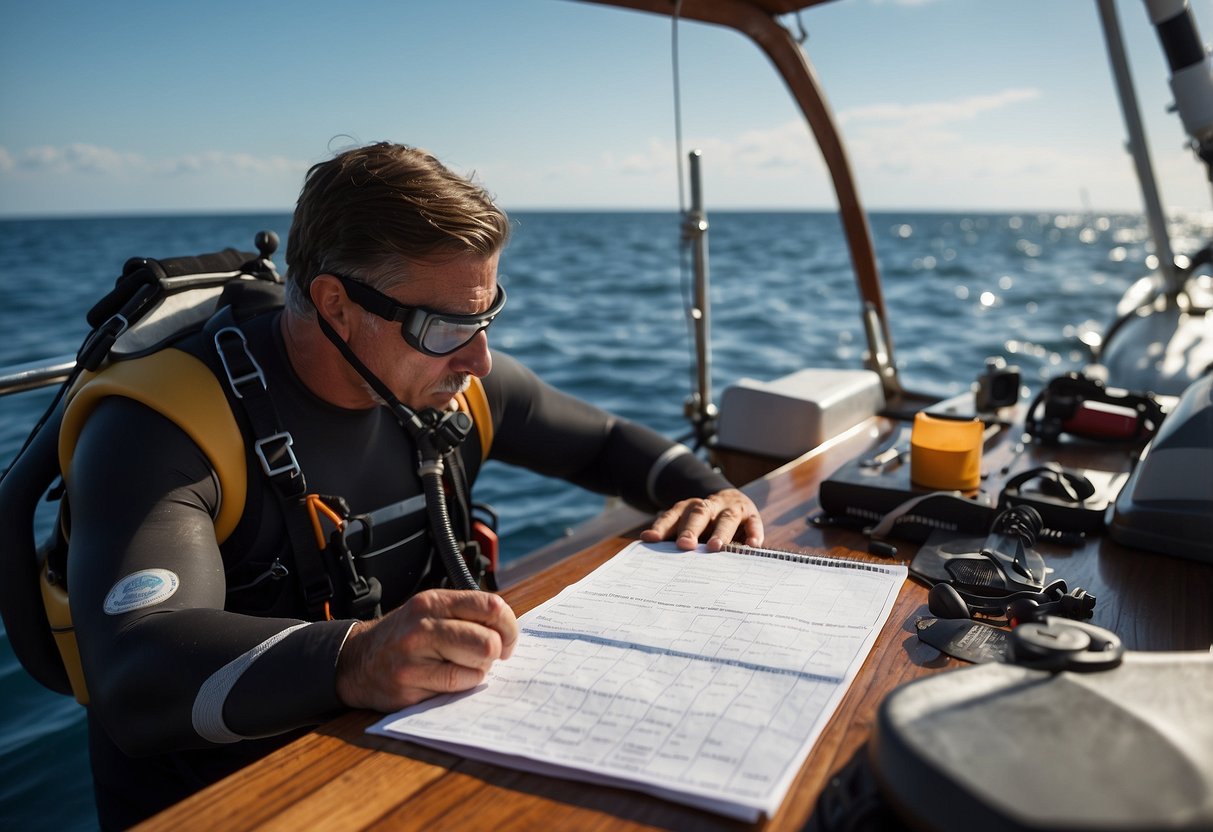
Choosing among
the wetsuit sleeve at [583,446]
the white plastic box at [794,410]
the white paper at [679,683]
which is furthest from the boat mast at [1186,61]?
the white paper at [679,683]

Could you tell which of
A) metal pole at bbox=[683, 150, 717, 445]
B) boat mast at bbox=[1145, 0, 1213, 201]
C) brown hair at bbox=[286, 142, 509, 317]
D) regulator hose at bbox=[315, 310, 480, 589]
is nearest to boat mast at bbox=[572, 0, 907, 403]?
metal pole at bbox=[683, 150, 717, 445]

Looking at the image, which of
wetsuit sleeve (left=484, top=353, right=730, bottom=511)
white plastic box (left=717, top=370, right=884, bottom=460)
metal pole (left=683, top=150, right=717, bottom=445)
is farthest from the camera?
metal pole (left=683, top=150, right=717, bottom=445)

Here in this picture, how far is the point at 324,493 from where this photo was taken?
57.9 inches

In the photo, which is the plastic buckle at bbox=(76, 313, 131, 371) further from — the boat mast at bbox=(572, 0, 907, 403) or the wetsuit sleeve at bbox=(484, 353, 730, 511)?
the boat mast at bbox=(572, 0, 907, 403)

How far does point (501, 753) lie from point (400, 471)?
2.75ft

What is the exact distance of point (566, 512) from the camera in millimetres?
4383

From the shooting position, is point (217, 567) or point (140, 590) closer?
point (140, 590)

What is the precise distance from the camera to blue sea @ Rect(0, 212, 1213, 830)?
92.7 inches

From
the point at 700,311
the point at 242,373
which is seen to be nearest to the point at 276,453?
the point at 242,373

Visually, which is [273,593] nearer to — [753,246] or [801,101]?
[801,101]

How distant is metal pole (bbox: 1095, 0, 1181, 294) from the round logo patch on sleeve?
3.48 metres

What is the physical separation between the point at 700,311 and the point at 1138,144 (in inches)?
90.4

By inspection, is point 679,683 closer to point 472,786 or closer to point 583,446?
point 472,786

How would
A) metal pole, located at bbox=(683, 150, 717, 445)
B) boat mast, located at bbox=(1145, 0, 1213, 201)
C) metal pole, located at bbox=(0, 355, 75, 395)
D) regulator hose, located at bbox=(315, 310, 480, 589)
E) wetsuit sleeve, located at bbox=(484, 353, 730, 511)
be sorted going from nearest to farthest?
regulator hose, located at bbox=(315, 310, 480, 589) → metal pole, located at bbox=(0, 355, 75, 395) → wetsuit sleeve, located at bbox=(484, 353, 730, 511) → boat mast, located at bbox=(1145, 0, 1213, 201) → metal pole, located at bbox=(683, 150, 717, 445)
